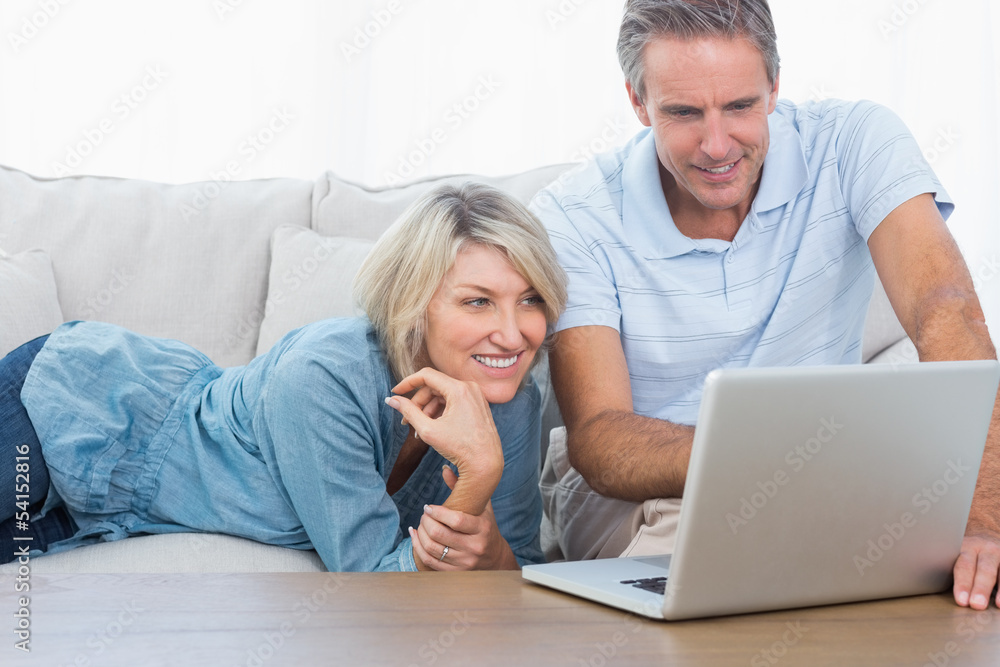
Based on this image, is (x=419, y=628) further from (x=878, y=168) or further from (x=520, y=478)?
(x=878, y=168)

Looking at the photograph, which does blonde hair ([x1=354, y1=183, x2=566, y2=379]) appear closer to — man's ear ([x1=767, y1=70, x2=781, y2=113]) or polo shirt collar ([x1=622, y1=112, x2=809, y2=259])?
polo shirt collar ([x1=622, y1=112, x2=809, y2=259])

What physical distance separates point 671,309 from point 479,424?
427mm

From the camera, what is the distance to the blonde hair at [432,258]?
1280 mm

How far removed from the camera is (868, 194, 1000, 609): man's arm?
3.93ft

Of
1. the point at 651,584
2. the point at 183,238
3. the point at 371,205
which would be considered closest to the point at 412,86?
the point at 371,205

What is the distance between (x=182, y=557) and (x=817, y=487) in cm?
93

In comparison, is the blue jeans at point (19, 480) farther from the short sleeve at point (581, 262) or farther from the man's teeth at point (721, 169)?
the man's teeth at point (721, 169)

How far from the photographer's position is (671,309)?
144cm

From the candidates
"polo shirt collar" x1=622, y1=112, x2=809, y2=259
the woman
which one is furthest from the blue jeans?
"polo shirt collar" x1=622, y1=112, x2=809, y2=259

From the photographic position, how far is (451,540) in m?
1.13

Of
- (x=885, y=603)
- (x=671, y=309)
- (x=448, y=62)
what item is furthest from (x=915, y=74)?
(x=885, y=603)

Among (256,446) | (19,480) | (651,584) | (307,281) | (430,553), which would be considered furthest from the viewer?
(307,281)

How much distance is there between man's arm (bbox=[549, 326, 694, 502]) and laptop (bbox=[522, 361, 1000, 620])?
1.27 feet

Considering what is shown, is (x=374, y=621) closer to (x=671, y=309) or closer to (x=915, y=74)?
(x=671, y=309)
